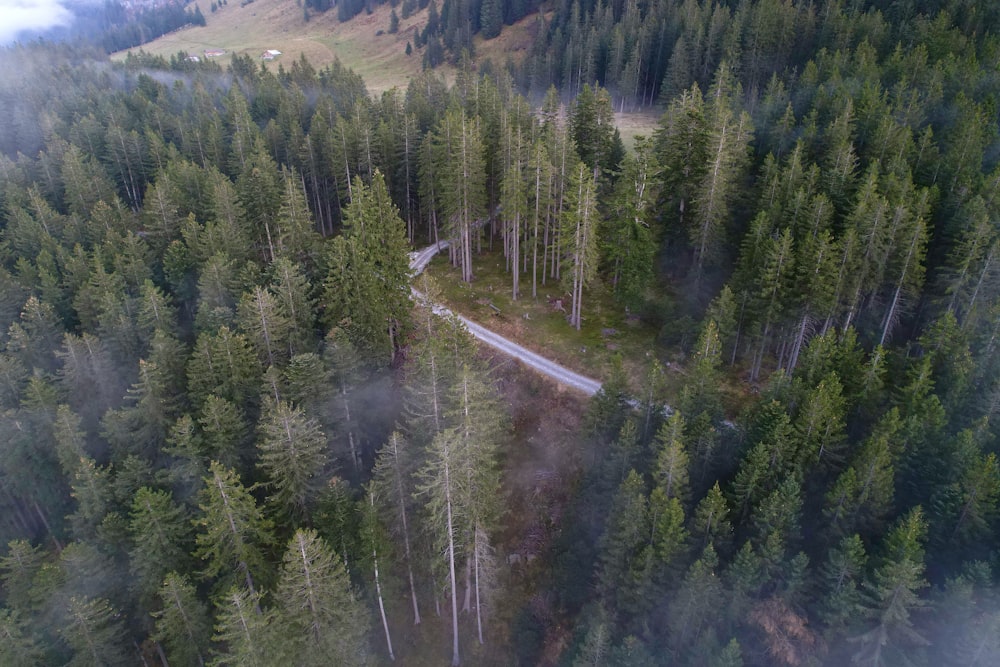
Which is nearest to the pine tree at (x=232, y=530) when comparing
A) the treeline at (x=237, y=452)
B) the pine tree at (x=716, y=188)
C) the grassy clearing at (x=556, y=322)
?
the treeline at (x=237, y=452)

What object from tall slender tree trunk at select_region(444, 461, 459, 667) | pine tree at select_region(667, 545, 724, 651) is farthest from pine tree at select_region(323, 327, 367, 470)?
pine tree at select_region(667, 545, 724, 651)

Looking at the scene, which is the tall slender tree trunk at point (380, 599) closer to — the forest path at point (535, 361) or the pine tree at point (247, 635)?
the pine tree at point (247, 635)

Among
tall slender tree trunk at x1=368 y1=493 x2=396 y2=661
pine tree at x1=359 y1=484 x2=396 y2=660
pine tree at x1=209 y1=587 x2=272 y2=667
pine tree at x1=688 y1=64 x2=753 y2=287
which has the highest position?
pine tree at x1=688 y1=64 x2=753 y2=287

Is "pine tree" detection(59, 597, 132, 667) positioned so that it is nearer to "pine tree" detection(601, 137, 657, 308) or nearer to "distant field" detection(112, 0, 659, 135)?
"pine tree" detection(601, 137, 657, 308)

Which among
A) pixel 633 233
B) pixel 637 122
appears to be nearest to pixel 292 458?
pixel 633 233

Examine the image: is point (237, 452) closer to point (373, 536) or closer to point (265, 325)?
point (265, 325)

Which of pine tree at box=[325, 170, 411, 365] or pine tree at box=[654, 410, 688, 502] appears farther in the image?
pine tree at box=[325, 170, 411, 365]

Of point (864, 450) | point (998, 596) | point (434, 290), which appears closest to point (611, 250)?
point (434, 290)
